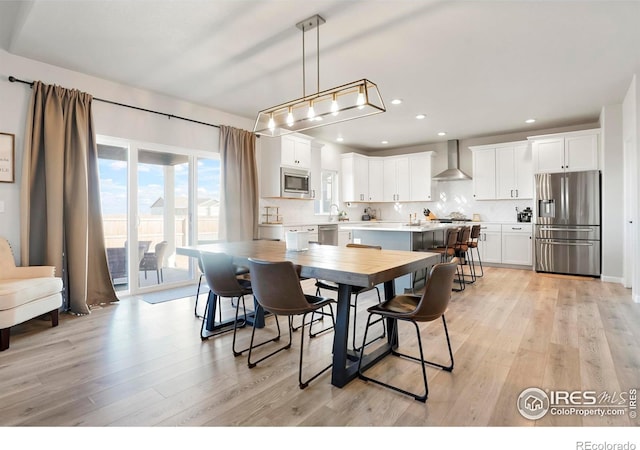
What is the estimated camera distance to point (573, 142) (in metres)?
5.71

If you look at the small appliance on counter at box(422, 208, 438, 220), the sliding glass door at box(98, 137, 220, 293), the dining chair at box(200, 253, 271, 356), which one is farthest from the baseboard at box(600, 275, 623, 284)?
the sliding glass door at box(98, 137, 220, 293)

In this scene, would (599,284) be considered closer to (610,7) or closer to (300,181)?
(610,7)

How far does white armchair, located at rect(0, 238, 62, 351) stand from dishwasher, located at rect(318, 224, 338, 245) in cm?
391

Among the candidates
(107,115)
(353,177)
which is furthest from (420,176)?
(107,115)

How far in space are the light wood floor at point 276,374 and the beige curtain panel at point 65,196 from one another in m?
0.49

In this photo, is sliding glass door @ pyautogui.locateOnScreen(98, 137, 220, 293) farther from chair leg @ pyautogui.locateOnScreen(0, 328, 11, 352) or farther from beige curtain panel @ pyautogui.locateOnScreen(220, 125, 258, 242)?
chair leg @ pyautogui.locateOnScreen(0, 328, 11, 352)

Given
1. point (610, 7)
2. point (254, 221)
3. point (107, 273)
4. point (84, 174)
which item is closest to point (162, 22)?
point (84, 174)

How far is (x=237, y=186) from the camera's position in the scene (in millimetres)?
5246

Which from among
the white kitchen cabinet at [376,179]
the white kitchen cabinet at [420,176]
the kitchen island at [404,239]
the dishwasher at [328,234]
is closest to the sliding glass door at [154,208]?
the dishwasher at [328,234]

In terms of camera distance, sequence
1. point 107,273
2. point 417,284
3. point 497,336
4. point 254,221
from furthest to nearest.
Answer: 1. point 254,221
2. point 417,284
3. point 107,273
4. point 497,336

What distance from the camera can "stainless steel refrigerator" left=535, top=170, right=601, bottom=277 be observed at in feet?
17.7
